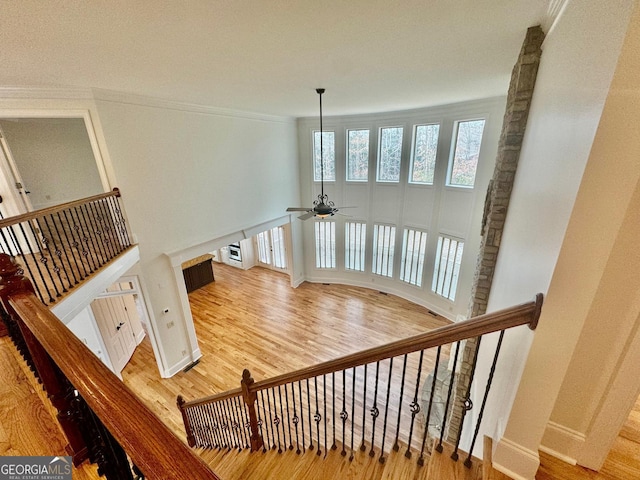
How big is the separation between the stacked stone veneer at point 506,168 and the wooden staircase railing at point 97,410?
1995 millimetres

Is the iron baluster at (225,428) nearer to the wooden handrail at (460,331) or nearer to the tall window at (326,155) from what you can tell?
the wooden handrail at (460,331)

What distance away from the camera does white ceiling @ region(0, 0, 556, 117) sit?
1.75m

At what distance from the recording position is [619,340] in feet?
3.61

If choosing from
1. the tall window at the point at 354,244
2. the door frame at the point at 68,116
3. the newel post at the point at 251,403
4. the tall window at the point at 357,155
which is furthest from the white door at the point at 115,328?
the tall window at the point at 357,155

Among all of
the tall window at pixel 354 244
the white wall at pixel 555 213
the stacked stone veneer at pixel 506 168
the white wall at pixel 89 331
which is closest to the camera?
the white wall at pixel 555 213

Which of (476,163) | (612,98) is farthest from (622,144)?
(476,163)

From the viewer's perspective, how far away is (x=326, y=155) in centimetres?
784

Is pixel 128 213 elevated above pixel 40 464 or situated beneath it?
elevated above


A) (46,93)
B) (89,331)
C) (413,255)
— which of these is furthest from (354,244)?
(46,93)

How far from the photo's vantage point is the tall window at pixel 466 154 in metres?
5.73

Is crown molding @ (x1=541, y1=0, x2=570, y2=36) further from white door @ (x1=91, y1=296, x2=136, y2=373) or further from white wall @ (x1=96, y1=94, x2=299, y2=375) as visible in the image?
white door @ (x1=91, y1=296, x2=136, y2=373)

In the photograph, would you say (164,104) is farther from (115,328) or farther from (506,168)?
(506,168)

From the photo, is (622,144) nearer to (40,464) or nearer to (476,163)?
(40,464)

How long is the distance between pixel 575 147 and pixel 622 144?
7.9 inches
